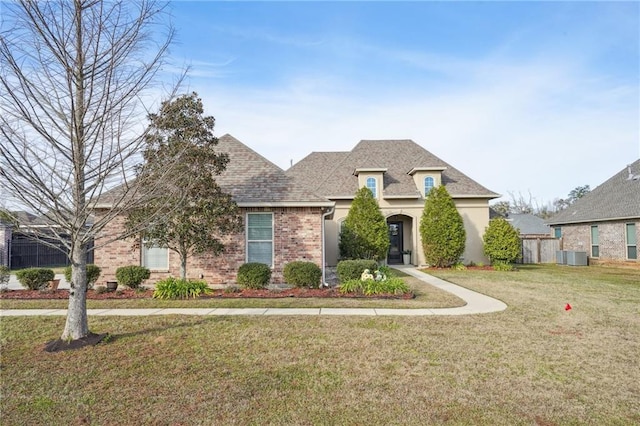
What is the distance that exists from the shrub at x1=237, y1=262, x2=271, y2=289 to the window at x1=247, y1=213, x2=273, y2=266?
46.8 inches

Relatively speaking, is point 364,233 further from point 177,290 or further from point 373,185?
point 177,290

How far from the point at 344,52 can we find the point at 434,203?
8.60 metres

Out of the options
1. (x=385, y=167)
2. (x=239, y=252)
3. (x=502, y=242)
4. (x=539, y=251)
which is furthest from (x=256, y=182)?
(x=539, y=251)

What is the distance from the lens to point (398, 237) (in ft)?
70.2

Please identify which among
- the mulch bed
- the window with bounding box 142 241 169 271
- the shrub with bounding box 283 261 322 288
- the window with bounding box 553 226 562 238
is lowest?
the mulch bed

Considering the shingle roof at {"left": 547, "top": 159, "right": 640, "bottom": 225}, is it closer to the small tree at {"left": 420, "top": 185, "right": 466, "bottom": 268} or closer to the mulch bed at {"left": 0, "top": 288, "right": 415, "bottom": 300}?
the small tree at {"left": 420, "top": 185, "right": 466, "bottom": 268}

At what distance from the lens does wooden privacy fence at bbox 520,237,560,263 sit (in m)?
23.7

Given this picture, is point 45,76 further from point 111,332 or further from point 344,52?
point 344,52

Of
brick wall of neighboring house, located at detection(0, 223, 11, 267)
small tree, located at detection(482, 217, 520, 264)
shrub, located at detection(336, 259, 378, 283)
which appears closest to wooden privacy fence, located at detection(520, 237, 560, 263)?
small tree, located at detection(482, 217, 520, 264)

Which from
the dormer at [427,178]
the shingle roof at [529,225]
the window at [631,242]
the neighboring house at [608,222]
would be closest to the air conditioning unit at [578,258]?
the neighboring house at [608,222]

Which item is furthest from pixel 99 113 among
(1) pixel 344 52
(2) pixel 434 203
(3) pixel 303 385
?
(2) pixel 434 203

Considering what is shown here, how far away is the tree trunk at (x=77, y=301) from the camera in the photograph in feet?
18.4

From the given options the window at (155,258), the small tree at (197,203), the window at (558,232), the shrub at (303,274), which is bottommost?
the shrub at (303,274)

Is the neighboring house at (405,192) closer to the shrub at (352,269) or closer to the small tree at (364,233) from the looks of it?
the small tree at (364,233)
